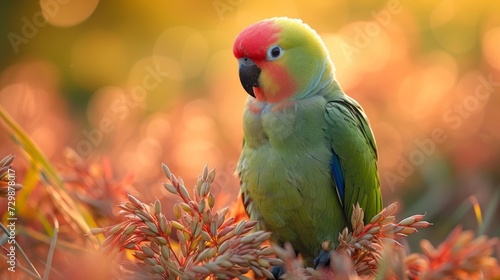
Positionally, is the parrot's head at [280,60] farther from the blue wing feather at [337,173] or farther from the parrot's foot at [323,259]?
the parrot's foot at [323,259]

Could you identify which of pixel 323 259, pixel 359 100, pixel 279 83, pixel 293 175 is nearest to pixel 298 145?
pixel 293 175

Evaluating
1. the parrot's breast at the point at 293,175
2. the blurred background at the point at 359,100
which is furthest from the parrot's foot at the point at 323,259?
the blurred background at the point at 359,100

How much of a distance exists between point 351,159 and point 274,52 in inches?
14.5

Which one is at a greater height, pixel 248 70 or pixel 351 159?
pixel 248 70

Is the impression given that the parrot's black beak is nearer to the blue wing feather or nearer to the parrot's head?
the parrot's head

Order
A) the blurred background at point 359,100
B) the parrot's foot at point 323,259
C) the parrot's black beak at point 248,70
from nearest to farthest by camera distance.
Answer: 1. the parrot's foot at point 323,259
2. the parrot's black beak at point 248,70
3. the blurred background at point 359,100

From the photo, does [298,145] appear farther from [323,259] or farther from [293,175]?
[323,259]

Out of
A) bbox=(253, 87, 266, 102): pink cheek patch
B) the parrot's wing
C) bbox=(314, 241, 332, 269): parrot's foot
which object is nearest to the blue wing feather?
the parrot's wing

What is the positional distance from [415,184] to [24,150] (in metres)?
1.47

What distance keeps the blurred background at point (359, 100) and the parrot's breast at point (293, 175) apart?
14 centimetres

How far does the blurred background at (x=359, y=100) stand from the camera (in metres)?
2.21

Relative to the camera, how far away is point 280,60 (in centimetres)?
179

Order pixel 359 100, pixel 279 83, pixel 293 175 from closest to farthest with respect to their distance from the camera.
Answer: pixel 293 175, pixel 279 83, pixel 359 100

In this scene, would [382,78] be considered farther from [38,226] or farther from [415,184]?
[38,226]
